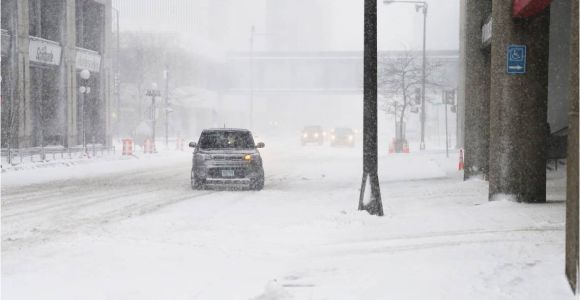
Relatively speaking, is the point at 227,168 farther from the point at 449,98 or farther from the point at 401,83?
the point at 401,83

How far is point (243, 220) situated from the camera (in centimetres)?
1194

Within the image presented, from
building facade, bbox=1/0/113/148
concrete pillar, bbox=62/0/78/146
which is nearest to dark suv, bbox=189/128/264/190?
building facade, bbox=1/0/113/148

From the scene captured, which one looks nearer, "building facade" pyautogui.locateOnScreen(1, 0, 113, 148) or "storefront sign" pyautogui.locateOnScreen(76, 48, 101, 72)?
"building facade" pyautogui.locateOnScreen(1, 0, 113, 148)

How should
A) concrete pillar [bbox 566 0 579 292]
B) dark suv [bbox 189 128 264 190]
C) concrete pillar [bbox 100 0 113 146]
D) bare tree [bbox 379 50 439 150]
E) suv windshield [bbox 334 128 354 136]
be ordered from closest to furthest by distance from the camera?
concrete pillar [bbox 566 0 579 292], dark suv [bbox 189 128 264 190], concrete pillar [bbox 100 0 113 146], bare tree [bbox 379 50 439 150], suv windshield [bbox 334 128 354 136]

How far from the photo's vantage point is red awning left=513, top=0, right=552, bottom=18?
11.7 metres

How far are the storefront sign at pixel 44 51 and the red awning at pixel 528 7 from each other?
92.4 feet

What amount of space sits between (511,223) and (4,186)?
14.0m

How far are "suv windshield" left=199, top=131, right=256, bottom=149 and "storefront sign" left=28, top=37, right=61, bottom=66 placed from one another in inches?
786

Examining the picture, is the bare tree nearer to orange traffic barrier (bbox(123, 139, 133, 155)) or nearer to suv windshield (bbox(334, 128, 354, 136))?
suv windshield (bbox(334, 128, 354, 136))

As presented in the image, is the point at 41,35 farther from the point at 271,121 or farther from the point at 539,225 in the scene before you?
the point at 271,121

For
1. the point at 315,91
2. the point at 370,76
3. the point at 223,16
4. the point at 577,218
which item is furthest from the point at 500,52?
the point at 223,16

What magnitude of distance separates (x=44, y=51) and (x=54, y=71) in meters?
2.42

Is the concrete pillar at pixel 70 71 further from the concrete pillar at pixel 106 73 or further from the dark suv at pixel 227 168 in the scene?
the dark suv at pixel 227 168

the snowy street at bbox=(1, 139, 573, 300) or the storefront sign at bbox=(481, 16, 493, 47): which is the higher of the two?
the storefront sign at bbox=(481, 16, 493, 47)
